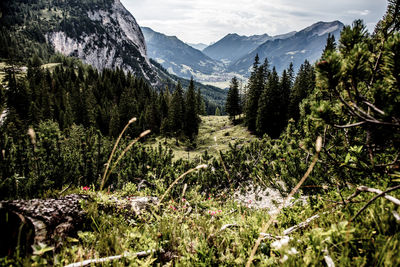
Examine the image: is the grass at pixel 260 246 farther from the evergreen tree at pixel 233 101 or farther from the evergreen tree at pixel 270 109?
the evergreen tree at pixel 233 101

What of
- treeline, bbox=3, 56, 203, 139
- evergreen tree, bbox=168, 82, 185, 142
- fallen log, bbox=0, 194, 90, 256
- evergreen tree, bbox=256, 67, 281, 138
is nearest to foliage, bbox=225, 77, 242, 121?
treeline, bbox=3, 56, 203, 139

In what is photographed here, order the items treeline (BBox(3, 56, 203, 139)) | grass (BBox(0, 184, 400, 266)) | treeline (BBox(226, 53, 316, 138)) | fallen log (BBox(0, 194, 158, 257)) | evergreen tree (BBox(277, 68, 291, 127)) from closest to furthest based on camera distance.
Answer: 1. grass (BBox(0, 184, 400, 266))
2. fallen log (BBox(0, 194, 158, 257))
3. treeline (BBox(226, 53, 316, 138))
4. evergreen tree (BBox(277, 68, 291, 127))
5. treeline (BBox(3, 56, 203, 139))

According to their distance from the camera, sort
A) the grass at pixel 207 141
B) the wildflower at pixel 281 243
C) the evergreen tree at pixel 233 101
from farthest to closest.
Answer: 1. the evergreen tree at pixel 233 101
2. the grass at pixel 207 141
3. the wildflower at pixel 281 243

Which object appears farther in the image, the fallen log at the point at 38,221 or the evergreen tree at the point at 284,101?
the evergreen tree at the point at 284,101

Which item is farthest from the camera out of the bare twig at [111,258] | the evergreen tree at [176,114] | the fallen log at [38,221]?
the evergreen tree at [176,114]

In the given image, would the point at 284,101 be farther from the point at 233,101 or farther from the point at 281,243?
the point at 281,243

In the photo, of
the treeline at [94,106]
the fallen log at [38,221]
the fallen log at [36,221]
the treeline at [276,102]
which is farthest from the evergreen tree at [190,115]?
the fallen log at [36,221]

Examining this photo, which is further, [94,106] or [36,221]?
[94,106]

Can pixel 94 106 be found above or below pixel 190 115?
above

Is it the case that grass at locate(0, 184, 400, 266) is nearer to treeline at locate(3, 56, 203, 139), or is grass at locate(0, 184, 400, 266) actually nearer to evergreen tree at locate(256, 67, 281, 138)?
evergreen tree at locate(256, 67, 281, 138)

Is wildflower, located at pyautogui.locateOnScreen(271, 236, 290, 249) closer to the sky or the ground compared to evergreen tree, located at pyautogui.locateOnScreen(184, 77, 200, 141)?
closer to the sky

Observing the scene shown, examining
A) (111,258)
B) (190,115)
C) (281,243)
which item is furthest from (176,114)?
(281,243)

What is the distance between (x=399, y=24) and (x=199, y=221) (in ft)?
12.7

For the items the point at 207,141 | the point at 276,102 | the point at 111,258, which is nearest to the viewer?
the point at 111,258
